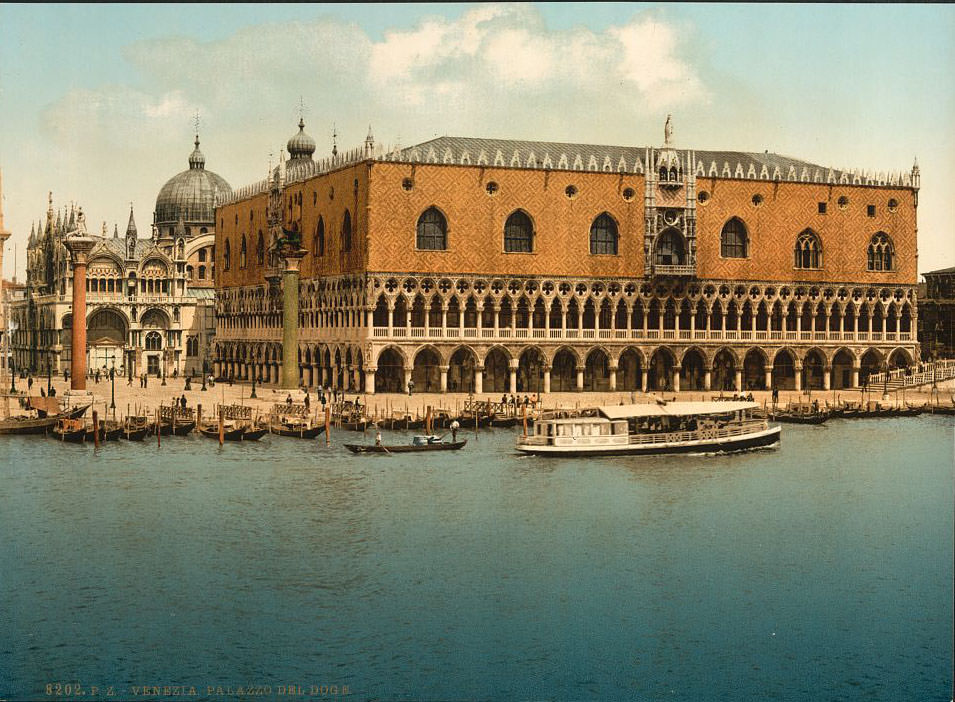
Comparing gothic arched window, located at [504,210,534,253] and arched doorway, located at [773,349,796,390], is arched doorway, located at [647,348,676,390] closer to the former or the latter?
arched doorway, located at [773,349,796,390]

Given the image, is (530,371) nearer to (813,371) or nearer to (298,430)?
(813,371)

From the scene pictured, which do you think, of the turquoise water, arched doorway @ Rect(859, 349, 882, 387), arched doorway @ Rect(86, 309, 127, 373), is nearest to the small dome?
arched doorway @ Rect(86, 309, 127, 373)

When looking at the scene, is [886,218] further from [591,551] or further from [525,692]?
[525,692]

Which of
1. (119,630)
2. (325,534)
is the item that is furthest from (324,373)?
(119,630)

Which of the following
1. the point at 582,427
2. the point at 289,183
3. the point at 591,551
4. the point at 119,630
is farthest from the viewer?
the point at 289,183

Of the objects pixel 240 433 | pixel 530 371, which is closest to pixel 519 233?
pixel 530 371

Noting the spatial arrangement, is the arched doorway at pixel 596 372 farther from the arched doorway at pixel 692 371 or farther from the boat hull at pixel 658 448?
the boat hull at pixel 658 448
